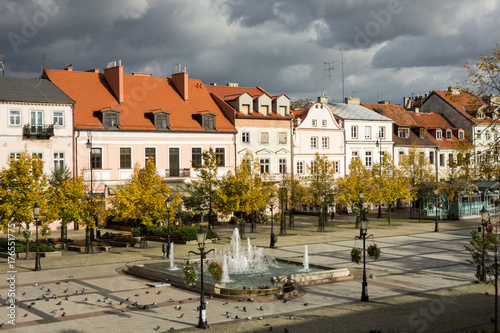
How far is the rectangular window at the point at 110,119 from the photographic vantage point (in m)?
48.7

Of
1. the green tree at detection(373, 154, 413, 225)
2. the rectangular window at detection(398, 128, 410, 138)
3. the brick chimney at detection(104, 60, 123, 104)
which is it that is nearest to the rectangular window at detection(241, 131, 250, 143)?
the brick chimney at detection(104, 60, 123, 104)

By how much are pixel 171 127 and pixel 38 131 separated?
11930 mm

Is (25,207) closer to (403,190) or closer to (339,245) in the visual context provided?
(339,245)

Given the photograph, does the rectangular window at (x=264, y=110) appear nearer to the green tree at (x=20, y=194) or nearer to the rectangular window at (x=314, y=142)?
the rectangular window at (x=314, y=142)

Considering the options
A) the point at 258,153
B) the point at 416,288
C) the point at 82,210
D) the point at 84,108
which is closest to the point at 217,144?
the point at 258,153

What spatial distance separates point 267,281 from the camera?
81.5 feet

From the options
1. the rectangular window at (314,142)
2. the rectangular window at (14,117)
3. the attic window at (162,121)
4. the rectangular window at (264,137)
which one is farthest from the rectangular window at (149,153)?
the rectangular window at (314,142)

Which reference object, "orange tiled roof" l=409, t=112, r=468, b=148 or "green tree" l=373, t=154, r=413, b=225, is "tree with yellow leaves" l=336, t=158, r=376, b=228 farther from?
"orange tiled roof" l=409, t=112, r=468, b=148

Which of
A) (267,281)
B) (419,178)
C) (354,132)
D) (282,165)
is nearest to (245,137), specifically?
(282,165)

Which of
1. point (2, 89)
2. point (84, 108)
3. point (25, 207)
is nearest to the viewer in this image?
point (25, 207)

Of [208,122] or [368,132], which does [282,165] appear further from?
[368,132]

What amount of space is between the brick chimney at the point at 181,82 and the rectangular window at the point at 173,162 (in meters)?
6.32

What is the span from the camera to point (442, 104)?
75.7m

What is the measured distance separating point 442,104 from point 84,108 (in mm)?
48764
